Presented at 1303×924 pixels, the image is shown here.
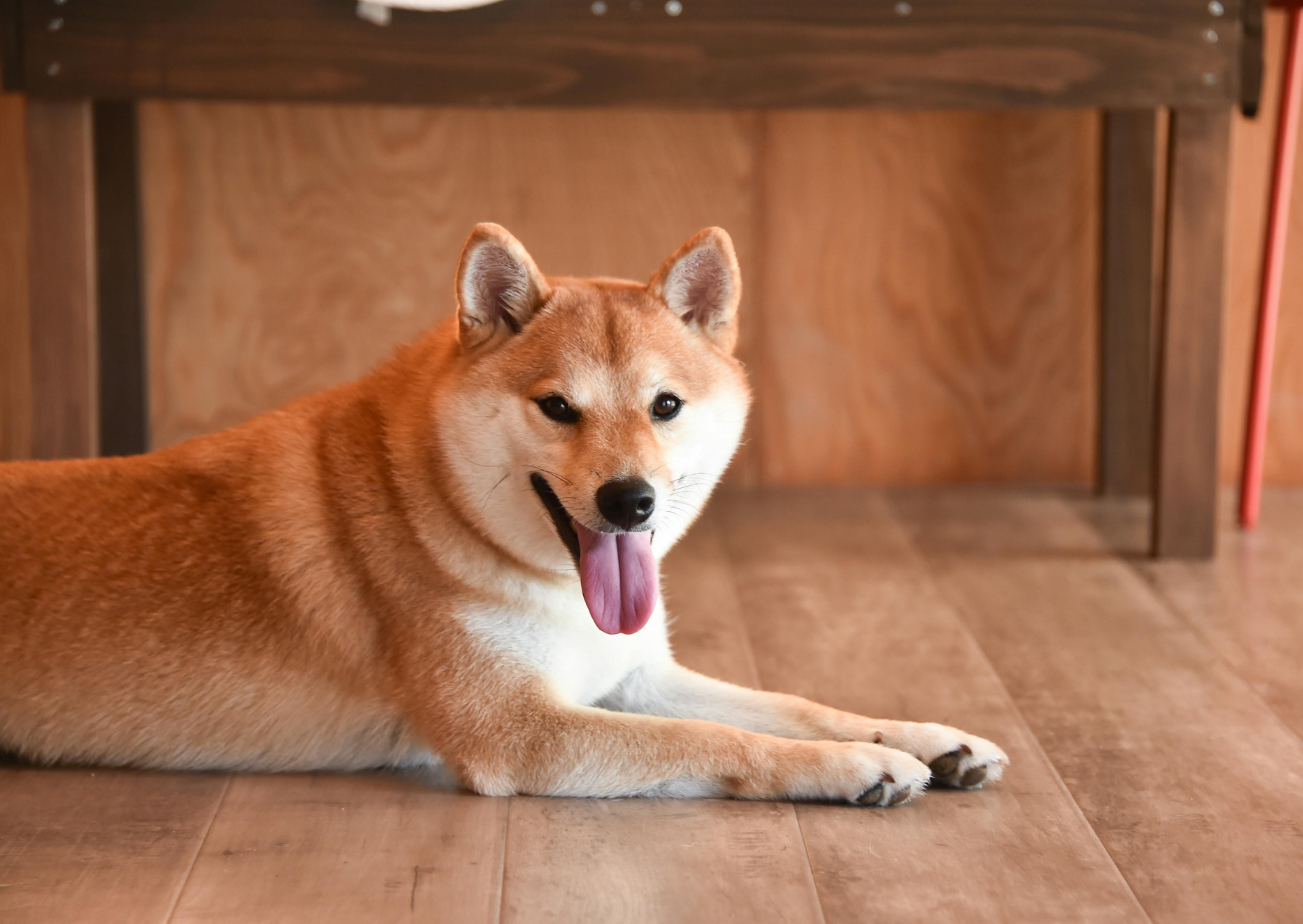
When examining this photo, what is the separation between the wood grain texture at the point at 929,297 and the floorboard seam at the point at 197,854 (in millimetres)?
2033

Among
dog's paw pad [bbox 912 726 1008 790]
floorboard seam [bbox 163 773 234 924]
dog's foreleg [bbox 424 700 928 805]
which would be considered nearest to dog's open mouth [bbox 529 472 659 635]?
dog's foreleg [bbox 424 700 928 805]

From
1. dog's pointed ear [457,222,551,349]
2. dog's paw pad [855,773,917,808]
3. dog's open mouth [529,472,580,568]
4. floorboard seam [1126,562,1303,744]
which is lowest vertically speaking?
floorboard seam [1126,562,1303,744]

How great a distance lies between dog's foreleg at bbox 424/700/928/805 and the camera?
179 cm

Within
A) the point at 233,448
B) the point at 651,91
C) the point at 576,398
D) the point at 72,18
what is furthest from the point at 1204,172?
the point at 72,18

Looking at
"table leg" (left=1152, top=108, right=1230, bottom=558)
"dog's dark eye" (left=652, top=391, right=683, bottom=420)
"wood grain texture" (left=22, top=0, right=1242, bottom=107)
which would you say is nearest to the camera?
"dog's dark eye" (left=652, top=391, right=683, bottom=420)

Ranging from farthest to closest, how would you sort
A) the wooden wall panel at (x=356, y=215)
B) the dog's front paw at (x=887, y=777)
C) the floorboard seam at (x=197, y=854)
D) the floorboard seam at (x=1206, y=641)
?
the wooden wall panel at (x=356, y=215) < the floorboard seam at (x=1206, y=641) < the dog's front paw at (x=887, y=777) < the floorboard seam at (x=197, y=854)

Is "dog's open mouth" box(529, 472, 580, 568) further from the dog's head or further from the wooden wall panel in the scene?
the wooden wall panel

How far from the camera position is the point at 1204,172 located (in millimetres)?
2811

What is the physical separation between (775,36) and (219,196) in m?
1.55

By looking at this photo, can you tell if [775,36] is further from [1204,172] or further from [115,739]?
[115,739]

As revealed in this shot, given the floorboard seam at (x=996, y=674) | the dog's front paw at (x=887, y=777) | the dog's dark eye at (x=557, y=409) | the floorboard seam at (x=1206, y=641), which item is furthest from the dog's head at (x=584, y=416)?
the floorboard seam at (x=1206, y=641)

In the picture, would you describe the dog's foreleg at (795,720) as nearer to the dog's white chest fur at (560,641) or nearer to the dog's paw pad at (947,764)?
the dog's paw pad at (947,764)

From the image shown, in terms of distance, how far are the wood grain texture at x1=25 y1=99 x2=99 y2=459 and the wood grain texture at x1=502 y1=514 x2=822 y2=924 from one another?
4.95ft

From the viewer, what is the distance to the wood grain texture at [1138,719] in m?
1.66
